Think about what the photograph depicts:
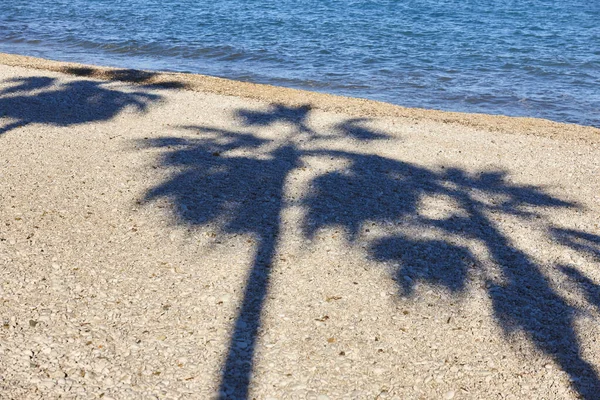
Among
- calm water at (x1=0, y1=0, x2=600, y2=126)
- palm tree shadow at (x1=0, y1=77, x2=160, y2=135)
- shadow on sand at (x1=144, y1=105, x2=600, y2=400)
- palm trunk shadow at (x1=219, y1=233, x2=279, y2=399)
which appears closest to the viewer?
palm trunk shadow at (x1=219, y1=233, x2=279, y2=399)

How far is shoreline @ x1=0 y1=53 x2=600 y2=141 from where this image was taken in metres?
10.4

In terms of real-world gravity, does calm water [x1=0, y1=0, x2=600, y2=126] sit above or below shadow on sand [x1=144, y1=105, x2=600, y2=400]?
below

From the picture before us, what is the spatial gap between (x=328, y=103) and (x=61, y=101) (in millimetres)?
4213

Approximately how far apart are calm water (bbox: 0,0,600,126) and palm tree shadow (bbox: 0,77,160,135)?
5.26m

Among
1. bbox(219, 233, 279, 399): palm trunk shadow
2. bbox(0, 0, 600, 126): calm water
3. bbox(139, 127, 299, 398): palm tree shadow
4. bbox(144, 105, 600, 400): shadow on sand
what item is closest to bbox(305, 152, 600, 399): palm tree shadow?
bbox(144, 105, 600, 400): shadow on sand

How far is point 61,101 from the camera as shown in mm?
10000

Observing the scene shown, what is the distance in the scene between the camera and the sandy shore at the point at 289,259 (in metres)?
4.16

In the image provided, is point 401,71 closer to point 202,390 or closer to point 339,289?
point 339,289

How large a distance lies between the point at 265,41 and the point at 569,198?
13.5 m

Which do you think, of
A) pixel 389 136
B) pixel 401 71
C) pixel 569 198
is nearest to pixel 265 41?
pixel 401 71

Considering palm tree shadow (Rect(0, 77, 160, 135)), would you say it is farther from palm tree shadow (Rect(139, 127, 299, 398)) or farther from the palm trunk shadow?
the palm trunk shadow

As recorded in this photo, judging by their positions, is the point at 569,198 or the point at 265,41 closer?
the point at 569,198

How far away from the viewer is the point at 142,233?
588cm

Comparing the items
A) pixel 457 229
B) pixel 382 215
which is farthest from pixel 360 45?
pixel 457 229
